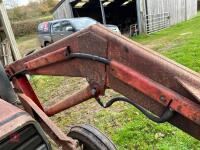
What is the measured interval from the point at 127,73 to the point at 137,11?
1572 cm

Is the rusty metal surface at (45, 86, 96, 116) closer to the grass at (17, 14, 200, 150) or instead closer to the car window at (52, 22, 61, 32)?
the grass at (17, 14, 200, 150)

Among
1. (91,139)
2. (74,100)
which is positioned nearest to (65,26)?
(91,139)

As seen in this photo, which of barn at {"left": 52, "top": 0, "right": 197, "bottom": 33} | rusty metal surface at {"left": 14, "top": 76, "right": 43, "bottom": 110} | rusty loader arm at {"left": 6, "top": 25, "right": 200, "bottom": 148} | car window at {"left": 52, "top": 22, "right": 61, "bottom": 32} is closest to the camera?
rusty loader arm at {"left": 6, "top": 25, "right": 200, "bottom": 148}

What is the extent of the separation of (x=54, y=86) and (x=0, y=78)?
16.2 ft

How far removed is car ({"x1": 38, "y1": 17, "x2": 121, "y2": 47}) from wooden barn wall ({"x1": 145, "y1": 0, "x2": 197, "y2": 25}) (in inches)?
165

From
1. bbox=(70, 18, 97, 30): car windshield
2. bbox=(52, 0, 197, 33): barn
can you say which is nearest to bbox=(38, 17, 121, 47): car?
bbox=(70, 18, 97, 30): car windshield

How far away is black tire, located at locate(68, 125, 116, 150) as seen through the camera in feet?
9.62

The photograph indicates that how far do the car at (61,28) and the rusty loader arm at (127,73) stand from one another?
970 centimetres

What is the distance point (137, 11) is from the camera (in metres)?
17.3

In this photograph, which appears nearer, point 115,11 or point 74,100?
point 74,100

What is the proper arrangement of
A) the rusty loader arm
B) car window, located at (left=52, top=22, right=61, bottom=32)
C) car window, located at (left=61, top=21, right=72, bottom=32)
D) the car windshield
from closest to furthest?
the rusty loader arm < the car windshield < car window, located at (left=61, top=21, right=72, bottom=32) < car window, located at (left=52, top=22, right=61, bottom=32)

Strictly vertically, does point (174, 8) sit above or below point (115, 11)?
above

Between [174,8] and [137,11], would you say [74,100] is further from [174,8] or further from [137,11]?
[174,8]

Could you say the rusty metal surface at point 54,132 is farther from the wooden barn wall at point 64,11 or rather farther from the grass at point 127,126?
the wooden barn wall at point 64,11
